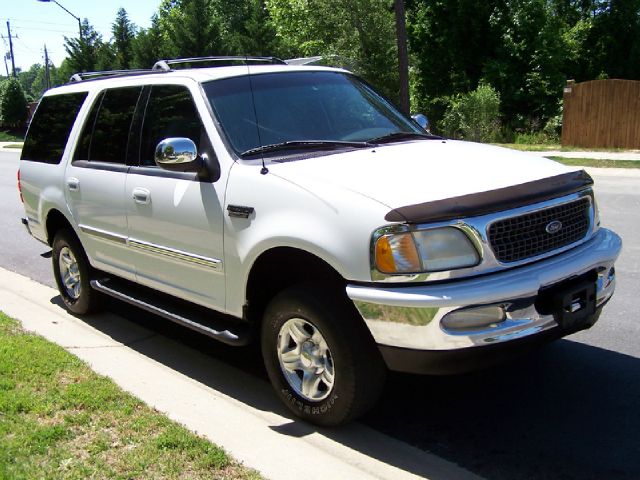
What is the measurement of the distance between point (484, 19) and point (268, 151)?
29.3m

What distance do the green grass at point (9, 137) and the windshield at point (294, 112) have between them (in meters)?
48.8

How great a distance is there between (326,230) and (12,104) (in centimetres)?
5404

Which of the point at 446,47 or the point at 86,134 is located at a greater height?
the point at 446,47

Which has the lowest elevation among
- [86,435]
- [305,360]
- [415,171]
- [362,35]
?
[86,435]

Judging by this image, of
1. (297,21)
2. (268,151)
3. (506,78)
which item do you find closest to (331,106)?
(268,151)

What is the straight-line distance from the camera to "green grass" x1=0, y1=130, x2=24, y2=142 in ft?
161

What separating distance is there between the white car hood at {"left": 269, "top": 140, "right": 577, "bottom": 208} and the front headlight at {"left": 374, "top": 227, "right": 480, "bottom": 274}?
16cm

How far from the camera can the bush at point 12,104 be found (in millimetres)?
51375

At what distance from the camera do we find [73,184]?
5.59 metres

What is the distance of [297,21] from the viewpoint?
4641cm

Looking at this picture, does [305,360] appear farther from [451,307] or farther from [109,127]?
[109,127]

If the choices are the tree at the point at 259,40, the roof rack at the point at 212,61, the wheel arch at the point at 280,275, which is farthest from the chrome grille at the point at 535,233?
the tree at the point at 259,40

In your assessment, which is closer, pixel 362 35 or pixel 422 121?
pixel 422 121

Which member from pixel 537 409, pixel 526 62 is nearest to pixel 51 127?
pixel 537 409
